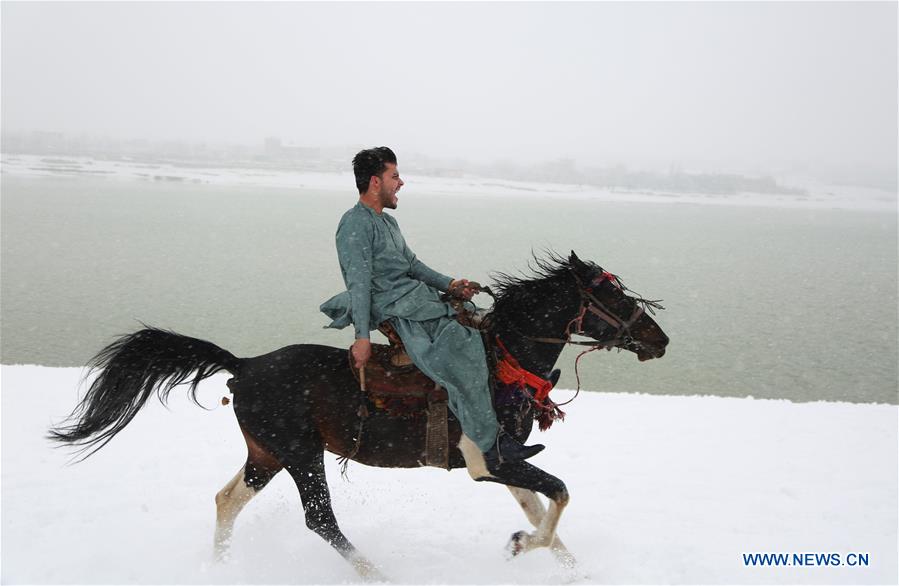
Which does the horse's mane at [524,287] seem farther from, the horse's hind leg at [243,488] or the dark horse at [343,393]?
the horse's hind leg at [243,488]

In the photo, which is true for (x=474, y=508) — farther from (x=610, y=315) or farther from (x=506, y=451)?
(x=610, y=315)

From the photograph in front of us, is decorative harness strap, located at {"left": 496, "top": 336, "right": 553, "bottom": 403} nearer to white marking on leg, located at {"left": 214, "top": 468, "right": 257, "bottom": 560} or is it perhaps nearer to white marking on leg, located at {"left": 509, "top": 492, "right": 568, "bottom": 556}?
white marking on leg, located at {"left": 509, "top": 492, "right": 568, "bottom": 556}

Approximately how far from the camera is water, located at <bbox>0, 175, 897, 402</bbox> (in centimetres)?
2094

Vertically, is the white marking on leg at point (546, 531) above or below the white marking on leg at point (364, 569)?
above

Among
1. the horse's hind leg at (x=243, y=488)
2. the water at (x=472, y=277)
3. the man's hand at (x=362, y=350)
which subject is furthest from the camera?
the water at (x=472, y=277)

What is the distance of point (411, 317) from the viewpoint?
12.9ft

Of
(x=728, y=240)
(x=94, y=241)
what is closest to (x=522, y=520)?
(x=94, y=241)

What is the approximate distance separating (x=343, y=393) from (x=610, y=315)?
5.43ft

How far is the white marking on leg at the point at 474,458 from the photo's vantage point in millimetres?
3963

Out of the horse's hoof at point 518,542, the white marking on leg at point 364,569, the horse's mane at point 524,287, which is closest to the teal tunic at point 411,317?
the horse's mane at point 524,287

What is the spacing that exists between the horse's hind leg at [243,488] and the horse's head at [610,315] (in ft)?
6.86

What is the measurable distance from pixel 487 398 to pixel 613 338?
0.81 m

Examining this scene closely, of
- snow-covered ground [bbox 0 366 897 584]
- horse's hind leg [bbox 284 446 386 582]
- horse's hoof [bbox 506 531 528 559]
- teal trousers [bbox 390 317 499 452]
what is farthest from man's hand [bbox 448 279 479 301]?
snow-covered ground [bbox 0 366 897 584]

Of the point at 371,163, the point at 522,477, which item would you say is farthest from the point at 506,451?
the point at 371,163
